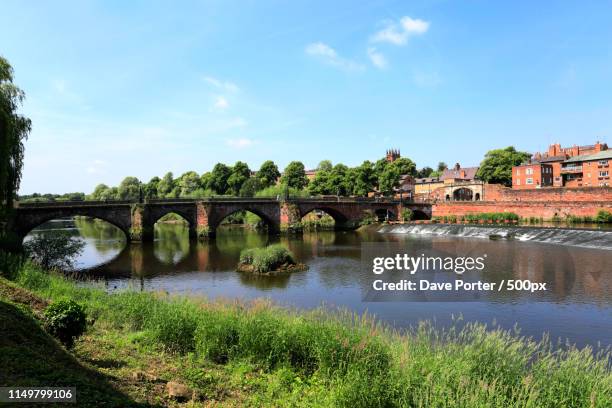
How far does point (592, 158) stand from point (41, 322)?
94.0 meters

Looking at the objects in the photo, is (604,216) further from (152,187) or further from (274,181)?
(152,187)

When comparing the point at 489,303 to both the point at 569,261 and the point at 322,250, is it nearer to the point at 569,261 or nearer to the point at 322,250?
the point at 569,261

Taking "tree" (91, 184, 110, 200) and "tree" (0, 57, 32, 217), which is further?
"tree" (91, 184, 110, 200)

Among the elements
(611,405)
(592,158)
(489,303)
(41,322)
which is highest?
(592,158)

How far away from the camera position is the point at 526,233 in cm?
4875

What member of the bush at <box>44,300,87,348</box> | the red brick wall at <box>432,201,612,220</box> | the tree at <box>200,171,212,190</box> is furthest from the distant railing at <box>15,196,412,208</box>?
the tree at <box>200,171,212,190</box>

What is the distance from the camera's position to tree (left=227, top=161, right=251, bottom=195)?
108 meters

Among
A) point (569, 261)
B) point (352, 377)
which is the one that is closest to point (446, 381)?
point (352, 377)

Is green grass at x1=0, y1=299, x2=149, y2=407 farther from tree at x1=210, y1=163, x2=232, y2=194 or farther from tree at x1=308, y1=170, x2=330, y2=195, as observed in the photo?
tree at x1=210, y1=163, x2=232, y2=194

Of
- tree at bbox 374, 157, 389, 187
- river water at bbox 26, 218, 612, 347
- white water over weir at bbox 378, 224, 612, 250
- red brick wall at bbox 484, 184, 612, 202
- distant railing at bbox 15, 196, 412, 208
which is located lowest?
river water at bbox 26, 218, 612, 347

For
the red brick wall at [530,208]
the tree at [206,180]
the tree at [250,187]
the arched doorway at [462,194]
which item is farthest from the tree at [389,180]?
the tree at [206,180]

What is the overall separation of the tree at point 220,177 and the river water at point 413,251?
54.9m

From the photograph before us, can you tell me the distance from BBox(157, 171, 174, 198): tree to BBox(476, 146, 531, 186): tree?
8703 centimetres

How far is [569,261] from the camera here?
32.6 metres
